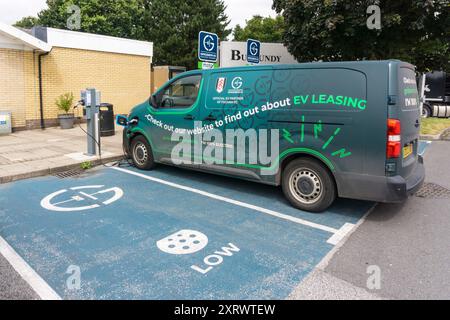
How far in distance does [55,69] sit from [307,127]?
36.2ft

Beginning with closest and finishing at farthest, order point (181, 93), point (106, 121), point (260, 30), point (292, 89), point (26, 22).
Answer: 1. point (292, 89)
2. point (181, 93)
3. point (106, 121)
4. point (260, 30)
5. point (26, 22)

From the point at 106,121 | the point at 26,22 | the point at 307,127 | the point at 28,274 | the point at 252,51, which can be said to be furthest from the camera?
the point at 26,22

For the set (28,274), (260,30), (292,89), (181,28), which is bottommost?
(28,274)

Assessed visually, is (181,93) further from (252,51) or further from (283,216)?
(252,51)

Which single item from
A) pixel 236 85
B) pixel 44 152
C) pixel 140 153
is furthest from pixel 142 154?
pixel 44 152

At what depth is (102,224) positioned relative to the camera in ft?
14.5

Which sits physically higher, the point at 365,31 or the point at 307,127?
the point at 365,31

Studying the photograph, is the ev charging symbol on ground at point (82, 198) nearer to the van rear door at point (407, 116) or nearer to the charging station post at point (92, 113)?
the charging station post at point (92, 113)

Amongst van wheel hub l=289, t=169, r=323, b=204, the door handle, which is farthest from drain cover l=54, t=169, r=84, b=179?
van wheel hub l=289, t=169, r=323, b=204

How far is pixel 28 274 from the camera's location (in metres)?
3.24

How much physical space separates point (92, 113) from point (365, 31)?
944 cm

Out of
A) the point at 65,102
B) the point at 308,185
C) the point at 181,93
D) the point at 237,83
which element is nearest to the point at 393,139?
the point at 308,185

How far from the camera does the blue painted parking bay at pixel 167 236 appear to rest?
3.12 metres

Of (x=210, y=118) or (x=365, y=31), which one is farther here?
(x=365, y=31)
